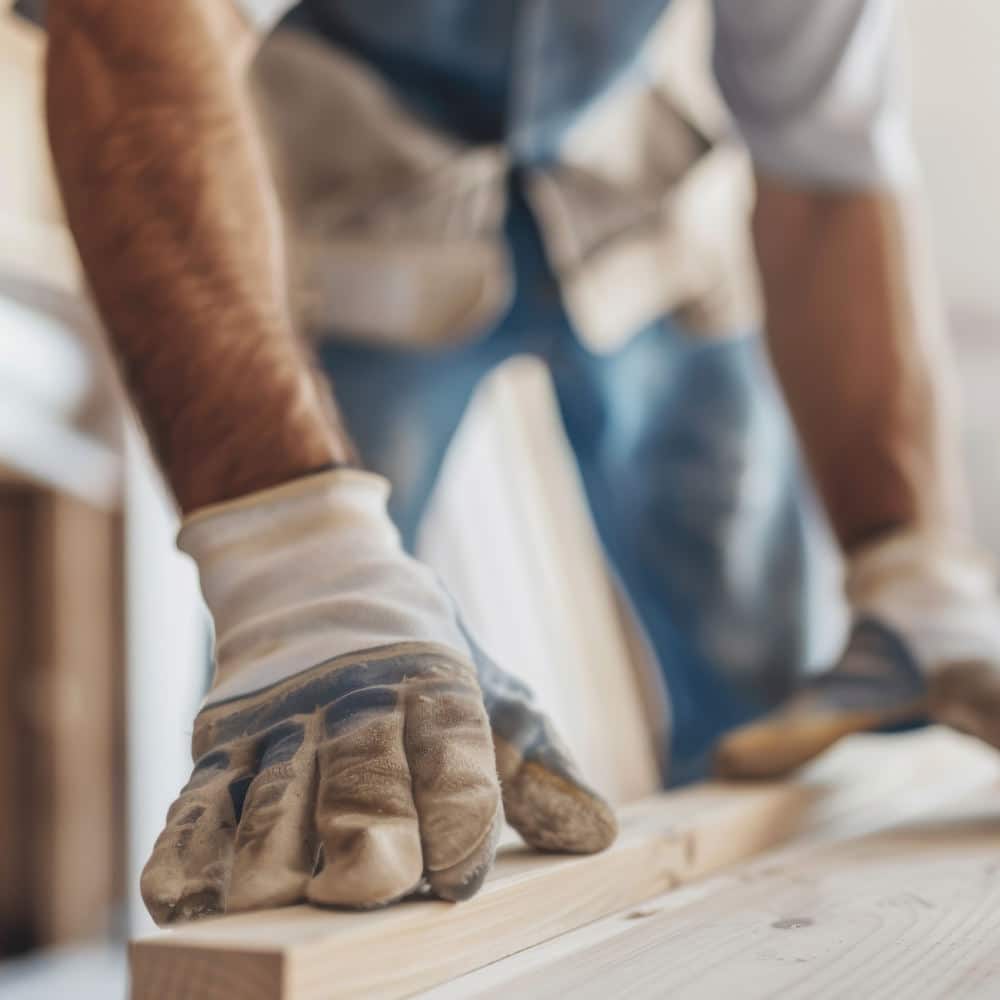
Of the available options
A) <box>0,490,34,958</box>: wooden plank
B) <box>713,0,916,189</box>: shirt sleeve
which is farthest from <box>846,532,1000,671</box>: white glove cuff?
<box>0,490,34,958</box>: wooden plank

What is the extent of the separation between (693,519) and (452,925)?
2.99 feet

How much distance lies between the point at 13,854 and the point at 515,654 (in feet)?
9.68

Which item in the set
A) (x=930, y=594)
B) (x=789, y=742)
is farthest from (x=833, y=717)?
(x=930, y=594)

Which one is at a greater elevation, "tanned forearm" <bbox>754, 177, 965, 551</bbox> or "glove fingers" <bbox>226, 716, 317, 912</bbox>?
"tanned forearm" <bbox>754, 177, 965, 551</bbox>

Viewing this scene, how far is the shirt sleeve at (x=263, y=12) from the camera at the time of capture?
126 centimetres

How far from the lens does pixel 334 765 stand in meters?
0.54

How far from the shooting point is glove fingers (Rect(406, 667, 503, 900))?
20.5 inches

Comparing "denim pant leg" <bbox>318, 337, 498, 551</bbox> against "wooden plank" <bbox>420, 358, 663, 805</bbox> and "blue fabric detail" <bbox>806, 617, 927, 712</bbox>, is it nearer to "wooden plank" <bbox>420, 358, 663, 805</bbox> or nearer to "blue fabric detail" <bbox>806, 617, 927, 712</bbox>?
"blue fabric detail" <bbox>806, 617, 927, 712</bbox>

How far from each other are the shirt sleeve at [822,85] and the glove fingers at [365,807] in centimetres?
97

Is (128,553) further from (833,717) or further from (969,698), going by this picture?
(969,698)

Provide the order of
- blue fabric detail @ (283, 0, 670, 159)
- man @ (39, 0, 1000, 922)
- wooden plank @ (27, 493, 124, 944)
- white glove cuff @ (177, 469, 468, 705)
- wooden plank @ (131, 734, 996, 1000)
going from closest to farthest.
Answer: wooden plank @ (131, 734, 996, 1000)
white glove cuff @ (177, 469, 468, 705)
man @ (39, 0, 1000, 922)
blue fabric detail @ (283, 0, 670, 159)
wooden plank @ (27, 493, 124, 944)

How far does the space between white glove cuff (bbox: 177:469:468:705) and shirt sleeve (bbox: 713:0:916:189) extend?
0.85 metres

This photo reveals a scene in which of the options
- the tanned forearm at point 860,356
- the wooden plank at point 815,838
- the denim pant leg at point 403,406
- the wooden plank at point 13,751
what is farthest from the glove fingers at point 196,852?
the wooden plank at point 13,751

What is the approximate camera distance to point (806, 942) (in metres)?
0.55
